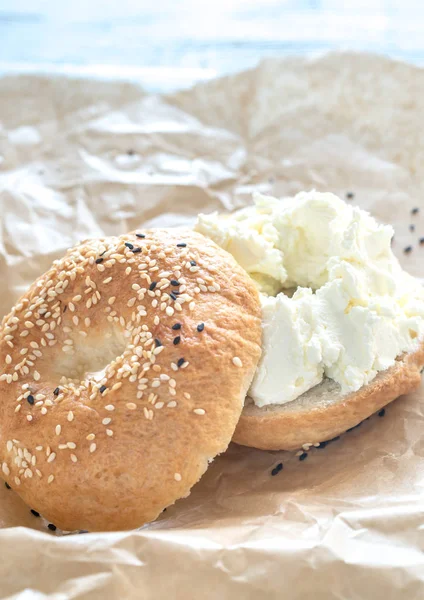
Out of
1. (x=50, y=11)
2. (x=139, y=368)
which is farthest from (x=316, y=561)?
(x=50, y=11)

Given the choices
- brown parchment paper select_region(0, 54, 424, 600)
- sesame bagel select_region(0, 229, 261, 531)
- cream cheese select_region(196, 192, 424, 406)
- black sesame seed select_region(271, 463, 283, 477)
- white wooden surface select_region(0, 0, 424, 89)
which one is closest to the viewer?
brown parchment paper select_region(0, 54, 424, 600)

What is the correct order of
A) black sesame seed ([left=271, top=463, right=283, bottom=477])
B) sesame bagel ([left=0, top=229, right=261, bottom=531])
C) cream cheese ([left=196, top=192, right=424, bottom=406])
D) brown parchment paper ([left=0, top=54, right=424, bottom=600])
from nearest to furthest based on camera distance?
brown parchment paper ([left=0, top=54, right=424, bottom=600]) → sesame bagel ([left=0, top=229, right=261, bottom=531]) → cream cheese ([left=196, top=192, right=424, bottom=406]) → black sesame seed ([left=271, top=463, right=283, bottom=477])

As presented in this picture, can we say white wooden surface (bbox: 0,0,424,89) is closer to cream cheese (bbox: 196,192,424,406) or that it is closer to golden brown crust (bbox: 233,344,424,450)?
cream cheese (bbox: 196,192,424,406)

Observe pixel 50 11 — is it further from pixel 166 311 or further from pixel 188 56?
pixel 166 311

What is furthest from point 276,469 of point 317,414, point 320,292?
point 320,292

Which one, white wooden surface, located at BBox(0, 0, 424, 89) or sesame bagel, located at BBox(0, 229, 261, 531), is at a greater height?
white wooden surface, located at BBox(0, 0, 424, 89)

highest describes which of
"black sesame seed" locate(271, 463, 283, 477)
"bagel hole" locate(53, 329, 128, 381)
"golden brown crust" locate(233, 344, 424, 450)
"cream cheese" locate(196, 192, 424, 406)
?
"cream cheese" locate(196, 192, 424, 406)

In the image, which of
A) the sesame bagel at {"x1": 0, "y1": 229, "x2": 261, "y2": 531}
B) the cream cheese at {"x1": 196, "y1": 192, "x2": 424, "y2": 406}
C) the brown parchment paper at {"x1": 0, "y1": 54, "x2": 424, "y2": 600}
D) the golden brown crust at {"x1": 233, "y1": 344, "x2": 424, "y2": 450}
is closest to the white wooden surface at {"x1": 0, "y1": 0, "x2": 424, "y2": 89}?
the brown parchment paper at {"x1": 0, "y1": 54, "x2": 424, "y2": 600}
